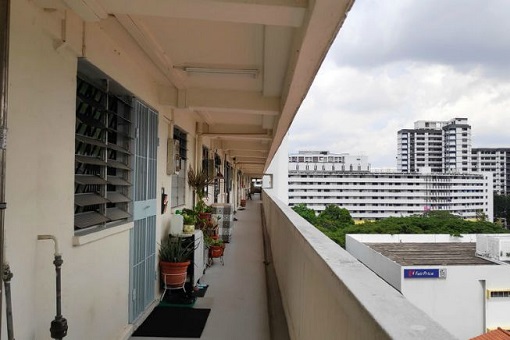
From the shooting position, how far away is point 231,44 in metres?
2.48

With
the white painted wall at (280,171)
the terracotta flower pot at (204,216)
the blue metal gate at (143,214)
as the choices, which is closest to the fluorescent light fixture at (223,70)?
the blue metal gate at (143,214)

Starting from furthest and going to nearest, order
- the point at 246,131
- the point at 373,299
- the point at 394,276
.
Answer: the point at 394,276, the point at 246,131, the point at 373,299

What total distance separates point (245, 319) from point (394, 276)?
59.5ft

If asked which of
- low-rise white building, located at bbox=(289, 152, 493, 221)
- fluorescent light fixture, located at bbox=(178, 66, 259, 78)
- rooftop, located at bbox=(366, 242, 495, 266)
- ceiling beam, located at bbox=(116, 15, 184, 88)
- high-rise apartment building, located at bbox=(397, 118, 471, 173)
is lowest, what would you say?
rooftop, located at bbox=(366, 242, 495, 266)

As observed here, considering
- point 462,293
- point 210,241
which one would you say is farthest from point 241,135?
point 462,293

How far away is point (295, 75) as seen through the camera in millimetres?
2215

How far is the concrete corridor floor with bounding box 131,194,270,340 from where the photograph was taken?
3102mm

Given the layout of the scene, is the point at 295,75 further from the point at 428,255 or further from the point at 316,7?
the point at 428,255

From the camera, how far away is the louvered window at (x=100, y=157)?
7.06ft

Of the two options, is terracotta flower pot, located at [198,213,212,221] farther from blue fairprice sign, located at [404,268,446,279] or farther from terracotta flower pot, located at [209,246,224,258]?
blue fairprice sign, located at [404,268,446,279]

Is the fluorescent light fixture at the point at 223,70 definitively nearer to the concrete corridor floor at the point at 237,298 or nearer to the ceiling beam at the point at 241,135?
the concrete corridor floor at the point at 237,298

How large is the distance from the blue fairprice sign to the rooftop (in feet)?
6.62

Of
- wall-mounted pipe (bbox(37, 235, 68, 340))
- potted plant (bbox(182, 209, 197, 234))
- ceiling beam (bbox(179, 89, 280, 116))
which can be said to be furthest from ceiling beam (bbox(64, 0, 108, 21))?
potted plant (bbox(182, 209, 197, 234))

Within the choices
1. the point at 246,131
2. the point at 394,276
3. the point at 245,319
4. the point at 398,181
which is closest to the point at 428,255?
the point at 394,276
